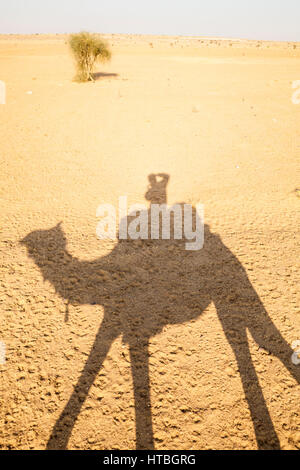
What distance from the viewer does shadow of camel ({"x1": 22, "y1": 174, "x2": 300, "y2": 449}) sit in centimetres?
277

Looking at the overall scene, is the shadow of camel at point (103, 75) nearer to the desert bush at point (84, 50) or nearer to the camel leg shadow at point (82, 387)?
the desert bush at point (84, 50)

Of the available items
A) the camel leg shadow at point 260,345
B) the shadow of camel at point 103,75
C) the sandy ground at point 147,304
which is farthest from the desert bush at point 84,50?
the camel leg shadow at point 260,345

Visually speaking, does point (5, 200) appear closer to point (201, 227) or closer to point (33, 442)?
point (201, 227)

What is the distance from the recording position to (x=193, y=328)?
11.6ft

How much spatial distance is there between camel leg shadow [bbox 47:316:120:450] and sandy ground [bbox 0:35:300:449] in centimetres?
1

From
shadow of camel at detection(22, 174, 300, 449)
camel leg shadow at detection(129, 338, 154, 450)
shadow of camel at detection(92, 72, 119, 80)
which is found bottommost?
camel leg shadow at detection(129, 338, 154, 450)

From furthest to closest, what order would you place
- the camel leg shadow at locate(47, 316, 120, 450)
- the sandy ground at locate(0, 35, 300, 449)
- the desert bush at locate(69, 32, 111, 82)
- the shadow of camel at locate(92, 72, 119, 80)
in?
the shadow of camel at locate(92, 72, 119, 80), the desert bush at locate(69, 32, 111, 82), the sandy ground at locate(0, 35, 300, 449), the camel leg shadow at locate(47, 316, 120, 450)

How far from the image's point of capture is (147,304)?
3.84 metres

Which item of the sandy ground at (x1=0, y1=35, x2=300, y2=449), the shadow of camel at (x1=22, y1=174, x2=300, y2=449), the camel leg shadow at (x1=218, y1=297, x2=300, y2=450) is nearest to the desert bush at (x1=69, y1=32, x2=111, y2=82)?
the sandy ground at (x1=0, y1=35, x2=300, y2=449)

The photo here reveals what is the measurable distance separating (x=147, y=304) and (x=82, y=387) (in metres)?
1.32

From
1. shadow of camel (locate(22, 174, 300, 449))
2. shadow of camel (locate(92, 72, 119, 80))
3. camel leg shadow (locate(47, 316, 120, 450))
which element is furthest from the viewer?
shadow of camel (locate(92, 72, 119, 80))

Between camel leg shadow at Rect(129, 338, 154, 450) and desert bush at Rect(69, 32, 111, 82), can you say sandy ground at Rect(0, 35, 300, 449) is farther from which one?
desert bush at Rect(69, 32, 111, 82)

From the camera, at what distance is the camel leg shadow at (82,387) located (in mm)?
2529

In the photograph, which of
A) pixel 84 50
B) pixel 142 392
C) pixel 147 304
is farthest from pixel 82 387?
pixel 84 50
